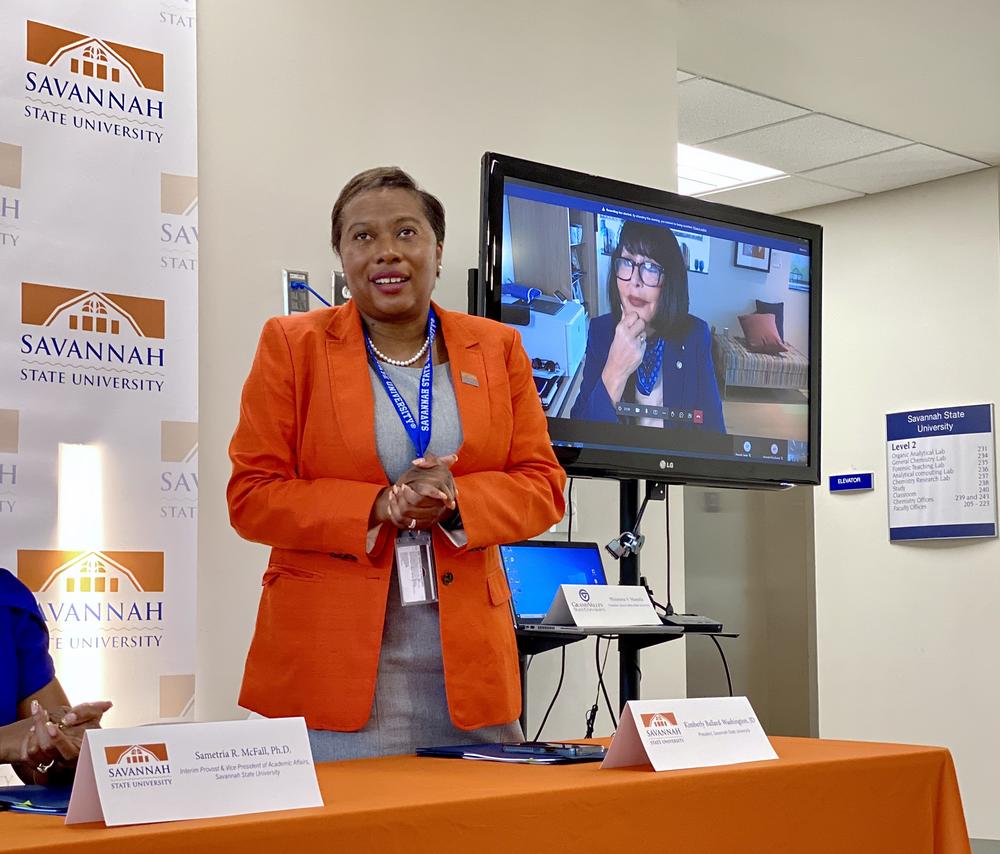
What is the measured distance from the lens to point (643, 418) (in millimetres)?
3291

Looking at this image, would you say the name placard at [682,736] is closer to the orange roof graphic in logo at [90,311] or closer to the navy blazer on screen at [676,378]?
the navy blazer on screen at [676,378]

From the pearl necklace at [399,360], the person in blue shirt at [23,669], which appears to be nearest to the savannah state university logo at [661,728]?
the person in blue shirt at [23,669]

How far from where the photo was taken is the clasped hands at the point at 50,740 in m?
1.54

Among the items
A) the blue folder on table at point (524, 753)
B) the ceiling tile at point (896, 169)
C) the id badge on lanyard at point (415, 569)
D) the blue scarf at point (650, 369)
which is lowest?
the blue folder on table at point (524, 753)

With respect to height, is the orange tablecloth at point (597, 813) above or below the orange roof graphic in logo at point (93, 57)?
below

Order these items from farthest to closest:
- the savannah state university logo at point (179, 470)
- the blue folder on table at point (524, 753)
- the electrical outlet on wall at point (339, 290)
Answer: the electrical outlet on wall at point (339, 290) < the savannah state university logo at point (179, 470) < the blue folder on table at point (524, 753)

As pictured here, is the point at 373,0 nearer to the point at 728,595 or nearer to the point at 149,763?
the point at 149,763

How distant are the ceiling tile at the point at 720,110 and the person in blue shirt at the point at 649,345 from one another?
1.84 m

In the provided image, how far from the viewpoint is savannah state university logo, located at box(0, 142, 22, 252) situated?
2812 millimetres

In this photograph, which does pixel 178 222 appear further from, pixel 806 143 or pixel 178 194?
pixel 806 143

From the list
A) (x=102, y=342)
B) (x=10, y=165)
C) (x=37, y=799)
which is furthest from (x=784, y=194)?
(x=37, y=799)

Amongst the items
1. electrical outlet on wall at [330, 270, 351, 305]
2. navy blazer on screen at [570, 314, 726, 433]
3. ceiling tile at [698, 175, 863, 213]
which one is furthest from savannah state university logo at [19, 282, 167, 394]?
ceiling tile at [698, 175, 863, 213]

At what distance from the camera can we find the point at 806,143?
5.62m

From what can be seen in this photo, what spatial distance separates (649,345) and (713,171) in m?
2.99
